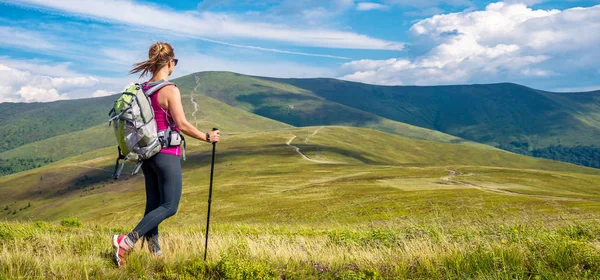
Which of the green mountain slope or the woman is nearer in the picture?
the woman

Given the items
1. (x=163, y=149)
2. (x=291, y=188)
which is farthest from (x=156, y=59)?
(x=291, y=188)

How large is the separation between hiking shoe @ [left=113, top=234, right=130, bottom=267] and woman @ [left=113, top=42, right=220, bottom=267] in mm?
45

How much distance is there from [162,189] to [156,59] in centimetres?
243

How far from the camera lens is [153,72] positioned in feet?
28.7

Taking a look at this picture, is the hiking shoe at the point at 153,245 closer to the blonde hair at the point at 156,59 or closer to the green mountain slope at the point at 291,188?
the blonde hair at the point at 156,59

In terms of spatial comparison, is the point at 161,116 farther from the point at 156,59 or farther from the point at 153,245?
the point at 153,245

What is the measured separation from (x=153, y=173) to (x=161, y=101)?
1.48 metres

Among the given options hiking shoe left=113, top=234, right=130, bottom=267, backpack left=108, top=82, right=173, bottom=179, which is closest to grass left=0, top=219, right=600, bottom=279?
hiking shoe left=113, top=234, right=130, bottom=267

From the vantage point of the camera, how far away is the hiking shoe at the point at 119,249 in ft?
24.2

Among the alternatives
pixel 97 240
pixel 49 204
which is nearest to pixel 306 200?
pixel 97 240

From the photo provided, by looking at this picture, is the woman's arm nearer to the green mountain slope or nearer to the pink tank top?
the pink tank top

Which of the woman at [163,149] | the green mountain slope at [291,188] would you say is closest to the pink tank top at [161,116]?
the woman at [163,149]

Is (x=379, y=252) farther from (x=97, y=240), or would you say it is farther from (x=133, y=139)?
(x=97, y=240)

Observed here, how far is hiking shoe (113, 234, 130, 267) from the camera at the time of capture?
7.38 m
